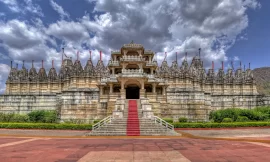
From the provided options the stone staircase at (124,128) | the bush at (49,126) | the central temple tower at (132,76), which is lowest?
the bush at (49,126)

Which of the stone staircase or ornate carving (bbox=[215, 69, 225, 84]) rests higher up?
ornate carving (bbox=[215, 69, 225, 84])

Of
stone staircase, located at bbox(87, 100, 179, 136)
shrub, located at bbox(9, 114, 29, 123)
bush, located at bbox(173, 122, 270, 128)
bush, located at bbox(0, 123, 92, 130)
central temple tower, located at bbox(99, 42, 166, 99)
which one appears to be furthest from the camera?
shrub, located at bbox(9, 114, 29, 123)

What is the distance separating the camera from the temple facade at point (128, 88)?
34.8 m

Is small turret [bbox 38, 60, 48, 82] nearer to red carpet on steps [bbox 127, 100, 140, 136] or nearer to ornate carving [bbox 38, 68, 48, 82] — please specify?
ornate carving [bbox 38, 68, 48, 82]

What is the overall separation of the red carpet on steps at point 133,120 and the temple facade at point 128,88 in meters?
1.17

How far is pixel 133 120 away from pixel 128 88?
13299 millimetres

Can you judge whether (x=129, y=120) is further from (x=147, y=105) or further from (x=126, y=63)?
(x=126, y=63)

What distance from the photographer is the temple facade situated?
3478 cm

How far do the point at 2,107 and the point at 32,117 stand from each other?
21720 mm

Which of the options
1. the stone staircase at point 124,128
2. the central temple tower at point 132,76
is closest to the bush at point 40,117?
the central temple tower at point 132,76

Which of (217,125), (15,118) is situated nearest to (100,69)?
(15,118)

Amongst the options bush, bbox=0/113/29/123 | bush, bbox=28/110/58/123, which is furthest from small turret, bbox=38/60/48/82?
bush, bbox=28/110/58/123

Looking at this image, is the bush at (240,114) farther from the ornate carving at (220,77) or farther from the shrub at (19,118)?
the shrub at (19,118)

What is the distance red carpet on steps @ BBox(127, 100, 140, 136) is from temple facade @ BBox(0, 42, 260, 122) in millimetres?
1170
